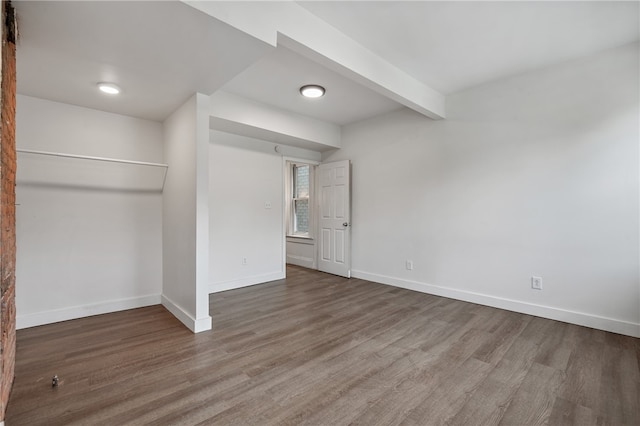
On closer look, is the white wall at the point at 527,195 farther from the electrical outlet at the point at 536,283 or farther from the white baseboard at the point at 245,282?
the white baseboard at the point at 245,282

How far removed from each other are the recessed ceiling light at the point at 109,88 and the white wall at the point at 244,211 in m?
1.37

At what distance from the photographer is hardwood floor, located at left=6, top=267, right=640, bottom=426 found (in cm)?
167

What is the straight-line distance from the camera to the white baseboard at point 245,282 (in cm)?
416

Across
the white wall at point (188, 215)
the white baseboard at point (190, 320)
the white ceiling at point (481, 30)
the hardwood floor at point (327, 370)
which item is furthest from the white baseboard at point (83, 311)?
the white ceiling at point (481, 30)

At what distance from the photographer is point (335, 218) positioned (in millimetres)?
5184

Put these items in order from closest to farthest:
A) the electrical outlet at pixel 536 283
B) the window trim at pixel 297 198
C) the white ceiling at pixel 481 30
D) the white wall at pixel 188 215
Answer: the white ceiling at pixel 481 30, the white wall at pixel 188 215, the electrical outlet at pixel 536 283, the window trim at pixel 297 198

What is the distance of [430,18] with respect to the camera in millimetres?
2365

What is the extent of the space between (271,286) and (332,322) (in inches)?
66.3

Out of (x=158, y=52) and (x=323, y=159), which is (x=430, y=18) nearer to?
(x=158, y=52)

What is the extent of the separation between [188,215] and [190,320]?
3.40ft

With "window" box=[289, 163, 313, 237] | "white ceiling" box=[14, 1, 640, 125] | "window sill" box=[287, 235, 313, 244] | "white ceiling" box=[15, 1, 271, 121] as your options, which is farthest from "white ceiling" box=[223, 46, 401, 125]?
"window sill" box=[287, 235, 313, 244]

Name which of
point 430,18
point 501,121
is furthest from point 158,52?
point 501,121

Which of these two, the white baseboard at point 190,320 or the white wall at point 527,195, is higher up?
the white wall at point 527,195

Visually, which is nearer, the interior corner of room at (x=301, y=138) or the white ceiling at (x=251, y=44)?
the white ceiling at (x=251, y=44)
